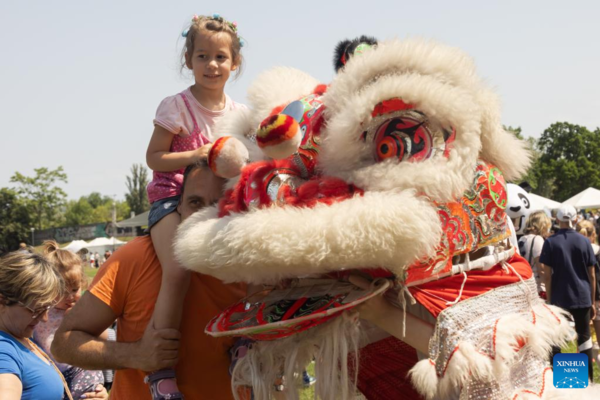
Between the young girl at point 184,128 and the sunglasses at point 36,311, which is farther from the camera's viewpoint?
the sunglasses at point 36,311

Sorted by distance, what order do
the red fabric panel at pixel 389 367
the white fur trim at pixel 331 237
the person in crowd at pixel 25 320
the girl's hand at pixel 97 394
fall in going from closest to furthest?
the white fur trim at pixel 331 237
the red fabric panel at pixel 389 367
the person in crowd at pixel 25 320
the girl's hand at pixel 97 394

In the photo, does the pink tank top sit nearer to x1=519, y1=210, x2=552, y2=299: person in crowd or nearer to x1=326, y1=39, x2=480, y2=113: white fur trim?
x1=326, y1=39, x2=480, y2=113: white fur trim

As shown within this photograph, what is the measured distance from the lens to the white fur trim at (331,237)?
1805mm

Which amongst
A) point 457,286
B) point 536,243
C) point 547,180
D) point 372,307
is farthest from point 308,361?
point 547,180

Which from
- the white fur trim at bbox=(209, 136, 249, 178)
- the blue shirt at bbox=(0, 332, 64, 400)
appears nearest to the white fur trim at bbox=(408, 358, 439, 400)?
the white fur trim at bbox=(209, 136, 249, 178)

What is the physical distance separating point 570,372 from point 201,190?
1.70m

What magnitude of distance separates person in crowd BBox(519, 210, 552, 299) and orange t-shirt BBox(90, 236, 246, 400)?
5290 millimetres

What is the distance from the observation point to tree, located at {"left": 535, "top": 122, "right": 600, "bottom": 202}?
52.2 metres

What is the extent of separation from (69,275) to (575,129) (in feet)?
192

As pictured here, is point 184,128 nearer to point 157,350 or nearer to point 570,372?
point 157,350

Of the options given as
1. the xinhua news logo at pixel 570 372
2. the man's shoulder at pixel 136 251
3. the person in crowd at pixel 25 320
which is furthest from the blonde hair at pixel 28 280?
the xinhua news logo at pixel 570 372

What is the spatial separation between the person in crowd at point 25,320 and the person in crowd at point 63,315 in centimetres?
73

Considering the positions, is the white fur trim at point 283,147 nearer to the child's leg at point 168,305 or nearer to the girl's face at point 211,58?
the child's leg at point 168,305

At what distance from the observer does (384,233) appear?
180 cm
